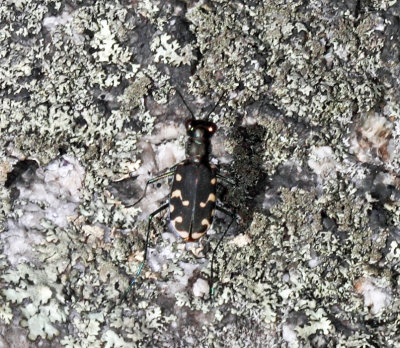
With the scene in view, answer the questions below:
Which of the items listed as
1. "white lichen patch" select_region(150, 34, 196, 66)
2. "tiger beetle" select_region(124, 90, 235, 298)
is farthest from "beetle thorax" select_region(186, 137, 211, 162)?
"white lichen patch" select_region(150, 34, 196, 66)

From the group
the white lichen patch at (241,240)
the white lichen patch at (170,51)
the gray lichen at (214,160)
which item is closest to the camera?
the gray lichen at (214,160)

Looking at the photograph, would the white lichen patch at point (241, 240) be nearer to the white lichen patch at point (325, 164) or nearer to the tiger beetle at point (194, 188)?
the tiger beetle at point (194, 188)

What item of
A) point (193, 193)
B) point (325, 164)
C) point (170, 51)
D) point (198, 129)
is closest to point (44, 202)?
point (193, 193)

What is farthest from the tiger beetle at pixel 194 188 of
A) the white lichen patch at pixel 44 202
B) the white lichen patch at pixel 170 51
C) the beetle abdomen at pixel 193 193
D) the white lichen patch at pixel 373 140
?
the white lichen patch at pixel 373 140

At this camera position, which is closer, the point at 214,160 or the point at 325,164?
the point at 325,164

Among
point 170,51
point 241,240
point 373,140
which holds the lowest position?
point 241,240

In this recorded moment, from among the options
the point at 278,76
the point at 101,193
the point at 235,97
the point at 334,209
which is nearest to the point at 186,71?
the point at 235,97

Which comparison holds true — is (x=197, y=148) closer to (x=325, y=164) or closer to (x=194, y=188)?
(x=194, y=188)
